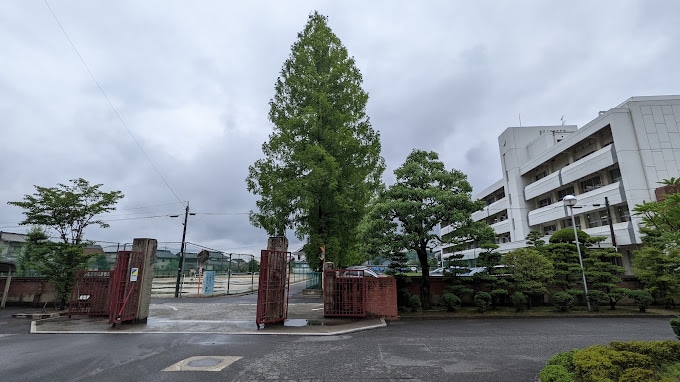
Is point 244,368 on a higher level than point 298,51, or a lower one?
lower

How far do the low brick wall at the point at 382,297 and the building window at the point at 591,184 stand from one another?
2569cm

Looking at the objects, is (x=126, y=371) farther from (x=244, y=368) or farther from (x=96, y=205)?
(x=96, y=205)

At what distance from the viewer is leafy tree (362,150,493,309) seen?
42.9 ft

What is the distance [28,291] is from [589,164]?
1554 inches

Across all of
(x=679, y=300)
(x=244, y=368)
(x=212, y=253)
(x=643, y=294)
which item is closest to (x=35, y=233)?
(x=212, y=253)

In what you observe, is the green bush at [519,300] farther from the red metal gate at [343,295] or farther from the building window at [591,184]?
the building window at [591,184]

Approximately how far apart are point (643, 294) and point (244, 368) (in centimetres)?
1777

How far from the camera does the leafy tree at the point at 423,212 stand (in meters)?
13.1

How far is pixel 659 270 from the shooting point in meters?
15.2

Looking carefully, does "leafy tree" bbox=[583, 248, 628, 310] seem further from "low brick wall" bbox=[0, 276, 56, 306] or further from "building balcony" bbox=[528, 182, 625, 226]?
"low brick wall" bbox=[0, 276, 56, 306]

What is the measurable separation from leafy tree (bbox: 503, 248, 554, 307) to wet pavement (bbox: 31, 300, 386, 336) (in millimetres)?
7153

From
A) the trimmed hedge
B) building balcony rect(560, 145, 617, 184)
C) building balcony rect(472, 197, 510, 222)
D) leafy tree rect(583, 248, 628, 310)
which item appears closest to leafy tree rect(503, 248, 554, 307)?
leafy tree rect(583, 248, 628, 310)

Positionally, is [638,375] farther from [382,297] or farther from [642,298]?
[642,298]

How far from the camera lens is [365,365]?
6215mm
